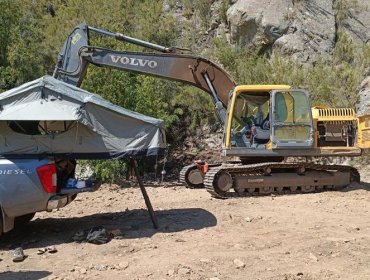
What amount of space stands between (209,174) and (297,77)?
8.96 m

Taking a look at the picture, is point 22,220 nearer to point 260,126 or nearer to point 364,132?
point 260,126

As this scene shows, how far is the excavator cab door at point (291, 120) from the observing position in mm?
11320

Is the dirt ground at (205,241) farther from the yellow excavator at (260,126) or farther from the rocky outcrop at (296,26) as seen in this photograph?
the rocky outcrop at (296,26)

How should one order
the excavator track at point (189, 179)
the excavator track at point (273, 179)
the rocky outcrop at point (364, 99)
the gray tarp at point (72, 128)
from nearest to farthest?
the gray tarp at point (72, 128) → the excavator track at point (273, 179) → the excavator track at point (189, 179) → the rocky outcrop at point (364, 99)

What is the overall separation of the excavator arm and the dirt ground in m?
2.96

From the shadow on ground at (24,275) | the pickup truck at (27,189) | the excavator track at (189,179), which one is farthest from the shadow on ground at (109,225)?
the excavator track at (189,179)

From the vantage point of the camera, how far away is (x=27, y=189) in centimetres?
706

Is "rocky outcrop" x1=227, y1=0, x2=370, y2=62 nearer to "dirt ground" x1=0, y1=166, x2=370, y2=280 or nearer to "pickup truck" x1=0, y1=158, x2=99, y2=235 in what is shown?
"dirt ground" x1=0, y1=166, x2=370, y2=280

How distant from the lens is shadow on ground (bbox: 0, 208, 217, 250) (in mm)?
7500

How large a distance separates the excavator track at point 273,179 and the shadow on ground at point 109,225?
1.79 meters

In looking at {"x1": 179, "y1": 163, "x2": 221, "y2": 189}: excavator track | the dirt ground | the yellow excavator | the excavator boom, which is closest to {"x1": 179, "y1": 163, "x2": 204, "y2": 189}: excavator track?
{"x1": 179, "y1": 163, "x2": 221, "y2": 189}: excavator track

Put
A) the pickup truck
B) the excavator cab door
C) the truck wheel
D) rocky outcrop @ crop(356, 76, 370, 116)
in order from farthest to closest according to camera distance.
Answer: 1. rocky outcrop @ crop(356, 76, 370, 116)
2. the excavator cab door
3. the truck wheel
4. the pickup truck

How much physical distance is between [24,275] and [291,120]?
7.36 metres

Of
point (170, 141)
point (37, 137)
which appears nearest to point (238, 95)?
point (37, 137)
